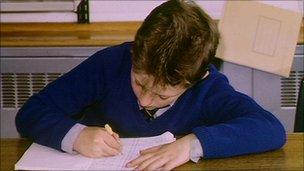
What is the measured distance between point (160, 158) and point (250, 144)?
0.64 ft

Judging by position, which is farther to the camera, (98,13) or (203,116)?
(98,13)

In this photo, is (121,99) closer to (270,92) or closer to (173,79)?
(173,79)

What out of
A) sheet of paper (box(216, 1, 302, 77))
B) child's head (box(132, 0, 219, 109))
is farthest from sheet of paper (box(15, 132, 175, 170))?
sheet of paper (box(216, 1, 302, 77))

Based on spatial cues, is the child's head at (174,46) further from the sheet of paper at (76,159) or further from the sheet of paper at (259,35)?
the sheet of paper at (259,35)

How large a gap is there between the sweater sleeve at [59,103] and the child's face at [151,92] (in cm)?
15

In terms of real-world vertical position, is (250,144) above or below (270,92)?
above

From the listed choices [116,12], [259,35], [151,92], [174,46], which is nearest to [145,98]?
[151,92]

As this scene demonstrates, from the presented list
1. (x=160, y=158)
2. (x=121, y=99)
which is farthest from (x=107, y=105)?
(x=160, y=158)

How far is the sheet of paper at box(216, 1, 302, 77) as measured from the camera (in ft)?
6.45

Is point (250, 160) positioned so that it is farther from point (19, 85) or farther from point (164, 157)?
point (19, 85)

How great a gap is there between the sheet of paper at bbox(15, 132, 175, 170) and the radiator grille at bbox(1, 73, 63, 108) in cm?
96

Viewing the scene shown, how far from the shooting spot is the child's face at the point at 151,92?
107 cm

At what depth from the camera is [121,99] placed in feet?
4.15

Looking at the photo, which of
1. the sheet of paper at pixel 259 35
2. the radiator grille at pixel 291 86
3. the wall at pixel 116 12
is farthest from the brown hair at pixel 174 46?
the wall at pixel 116 12
